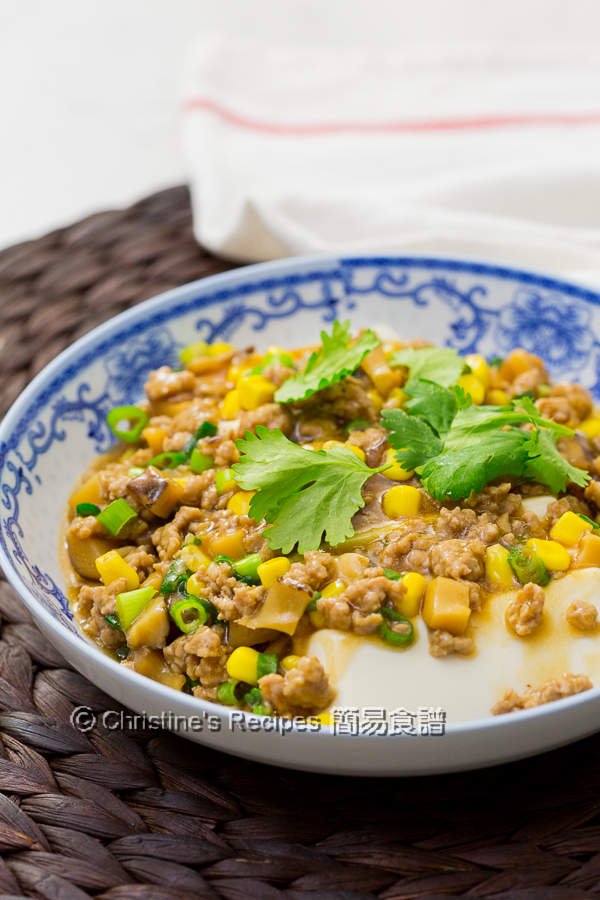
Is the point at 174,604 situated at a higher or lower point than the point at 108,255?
lower

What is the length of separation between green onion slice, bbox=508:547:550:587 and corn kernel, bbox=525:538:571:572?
34 millimetres

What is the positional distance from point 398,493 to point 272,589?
646 mm

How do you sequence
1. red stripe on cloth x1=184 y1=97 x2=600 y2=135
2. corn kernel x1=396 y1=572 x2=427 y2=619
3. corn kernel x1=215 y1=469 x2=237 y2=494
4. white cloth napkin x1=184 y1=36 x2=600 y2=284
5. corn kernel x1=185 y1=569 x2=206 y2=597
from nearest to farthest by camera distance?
corn kernel x1=396 y1=572 x2=427 y2=619 < corn kernel x1=185 y1=569 x2=206 y2=597 < corn kernel x1=215 y1=469 x2=237 y2=494 < white cloth napkin x1=184 y1=36 x2=600 y2=284 < red stripe on cloth x1=184 y1=97 x2=600 y2=135

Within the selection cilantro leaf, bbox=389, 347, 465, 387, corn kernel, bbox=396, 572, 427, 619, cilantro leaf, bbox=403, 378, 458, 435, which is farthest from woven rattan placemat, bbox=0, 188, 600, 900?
cilantro leaf, bbox=389, 347, 465, 387

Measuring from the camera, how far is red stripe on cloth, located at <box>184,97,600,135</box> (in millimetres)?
6367

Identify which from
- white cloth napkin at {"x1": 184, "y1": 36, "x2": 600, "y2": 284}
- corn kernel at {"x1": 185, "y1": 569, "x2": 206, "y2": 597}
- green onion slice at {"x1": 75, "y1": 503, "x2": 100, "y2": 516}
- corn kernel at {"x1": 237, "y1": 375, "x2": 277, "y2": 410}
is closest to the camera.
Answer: corn kernel at {"x1": 185, "y1": 569, "x2": 206, "y2": 597}

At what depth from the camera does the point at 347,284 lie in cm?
529

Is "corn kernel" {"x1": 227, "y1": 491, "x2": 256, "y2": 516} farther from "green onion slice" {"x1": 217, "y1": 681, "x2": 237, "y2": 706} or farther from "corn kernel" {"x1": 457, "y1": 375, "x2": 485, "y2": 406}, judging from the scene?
"corn kernel" {"x1": 457, "y1": 375, "x2": 485, "y2": 406}

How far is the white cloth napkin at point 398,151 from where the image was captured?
5.73 meters

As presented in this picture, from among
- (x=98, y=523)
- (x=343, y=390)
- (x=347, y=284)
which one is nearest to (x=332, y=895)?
(x=98, y=523)

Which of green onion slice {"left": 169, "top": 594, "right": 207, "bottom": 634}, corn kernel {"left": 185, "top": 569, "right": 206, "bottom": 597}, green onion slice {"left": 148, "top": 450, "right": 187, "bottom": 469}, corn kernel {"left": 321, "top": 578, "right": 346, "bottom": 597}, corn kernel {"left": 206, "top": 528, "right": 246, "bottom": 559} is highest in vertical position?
green onion slice {"left": 148, "top": 450, "right": 187, "bottom": 469}

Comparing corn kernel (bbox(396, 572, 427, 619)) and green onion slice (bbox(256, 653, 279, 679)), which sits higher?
corn kernel (bbox(396, 572, 427, 619))

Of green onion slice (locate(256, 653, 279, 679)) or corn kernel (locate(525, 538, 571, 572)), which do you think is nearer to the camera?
green onion slice (locate(256, 653, 279, 679))

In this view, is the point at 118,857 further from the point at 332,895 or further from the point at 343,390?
the point at 343,390
